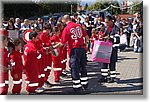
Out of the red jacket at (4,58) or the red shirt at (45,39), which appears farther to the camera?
the red shirt at (45,39)

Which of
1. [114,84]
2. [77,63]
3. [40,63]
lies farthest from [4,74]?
[114,84]

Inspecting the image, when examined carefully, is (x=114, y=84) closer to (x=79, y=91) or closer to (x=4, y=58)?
(x=79, y=91)

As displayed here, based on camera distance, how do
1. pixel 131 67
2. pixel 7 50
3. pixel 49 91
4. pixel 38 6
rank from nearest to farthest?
pixel 7 50 < pixel 49 91 < pixel 131 67 < pixel 38 6

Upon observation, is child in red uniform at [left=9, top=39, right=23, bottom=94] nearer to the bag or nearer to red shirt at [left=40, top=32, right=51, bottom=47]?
red shirt at [left=40, top=32, right=51, bottom=47]

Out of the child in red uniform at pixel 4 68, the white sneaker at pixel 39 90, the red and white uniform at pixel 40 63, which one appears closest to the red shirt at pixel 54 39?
the red and white uniform at pixel 40 63

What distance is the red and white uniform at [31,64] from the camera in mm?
6062

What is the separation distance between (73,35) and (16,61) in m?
1.21

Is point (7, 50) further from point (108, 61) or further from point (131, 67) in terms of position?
point (131, 67)

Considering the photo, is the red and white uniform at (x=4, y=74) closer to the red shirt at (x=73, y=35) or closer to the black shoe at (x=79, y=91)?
the red shirt at (x=73, y=35)

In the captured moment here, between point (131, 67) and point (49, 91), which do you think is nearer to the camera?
point (49, 91)

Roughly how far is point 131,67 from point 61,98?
13.6 ft

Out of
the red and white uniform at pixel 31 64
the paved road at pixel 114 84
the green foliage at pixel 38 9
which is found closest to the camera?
the red and white uniform at pixel 31 64

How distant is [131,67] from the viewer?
30.7 feet

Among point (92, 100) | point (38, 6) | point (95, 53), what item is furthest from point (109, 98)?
point (38, 6)
